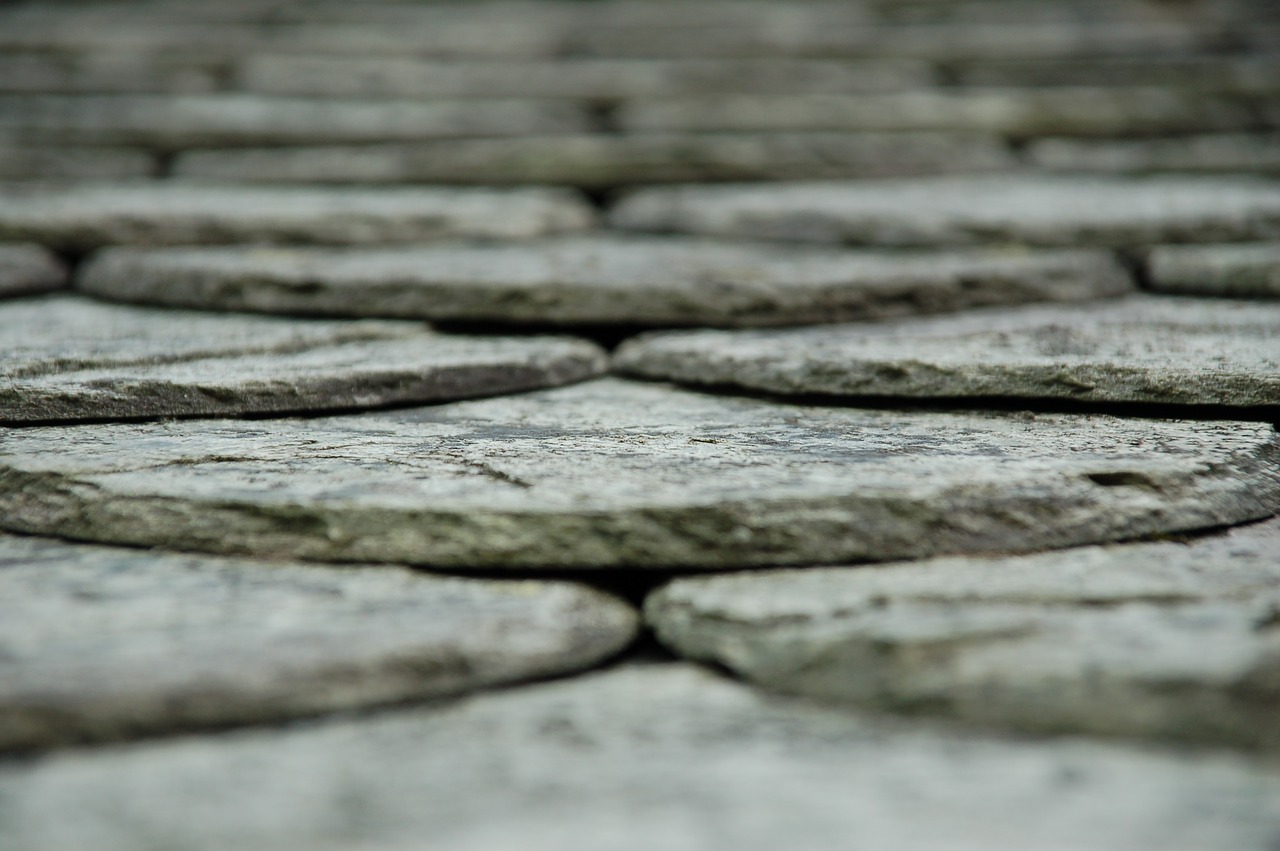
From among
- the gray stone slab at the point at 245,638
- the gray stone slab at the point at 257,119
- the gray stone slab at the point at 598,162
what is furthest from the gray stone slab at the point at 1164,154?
the gray stone slab at the point at 245,638

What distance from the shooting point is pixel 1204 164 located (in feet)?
4.62

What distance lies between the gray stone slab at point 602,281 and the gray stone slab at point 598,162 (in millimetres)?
270

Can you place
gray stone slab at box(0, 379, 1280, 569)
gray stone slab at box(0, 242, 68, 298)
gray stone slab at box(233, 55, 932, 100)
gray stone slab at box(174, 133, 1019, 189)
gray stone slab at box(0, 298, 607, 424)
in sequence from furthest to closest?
gray stone slab at box(233, 55, 932, 100) → gray stone slab at box(174, 133, 1019, 189) → gray stone slab at box(0, 242, 68, 298) → gray stone slab at box(0, 298, 607, 424) → gray stone slab at box(0, 379, 1280, 569)

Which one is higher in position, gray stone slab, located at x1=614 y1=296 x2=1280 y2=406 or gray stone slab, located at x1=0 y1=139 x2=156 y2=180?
gray stone slab, located at x1=0 y1=139 x2=156 y2=180

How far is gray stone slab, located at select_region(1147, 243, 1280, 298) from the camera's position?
3.41 ft

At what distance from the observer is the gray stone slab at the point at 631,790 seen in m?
0.38

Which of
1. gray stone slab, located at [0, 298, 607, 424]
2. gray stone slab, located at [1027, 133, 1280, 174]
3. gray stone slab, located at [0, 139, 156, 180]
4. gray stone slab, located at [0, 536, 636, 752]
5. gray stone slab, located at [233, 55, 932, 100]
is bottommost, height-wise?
gray stone slab, located at [0, 536, 636, 752]

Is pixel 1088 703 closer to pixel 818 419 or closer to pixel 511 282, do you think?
pixel 818 419

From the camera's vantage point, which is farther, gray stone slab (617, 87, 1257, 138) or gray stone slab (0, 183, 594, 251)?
gray stone slab (617, 87, 1257, 138)

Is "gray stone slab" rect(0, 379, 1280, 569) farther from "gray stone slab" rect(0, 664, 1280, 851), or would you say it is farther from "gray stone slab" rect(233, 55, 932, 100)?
"gray stone slab" rect(233, 55, 932, 100)

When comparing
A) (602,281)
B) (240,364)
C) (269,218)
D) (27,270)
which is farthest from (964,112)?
(27,270)

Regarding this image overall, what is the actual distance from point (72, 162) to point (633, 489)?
117cm

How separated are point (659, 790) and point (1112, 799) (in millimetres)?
172

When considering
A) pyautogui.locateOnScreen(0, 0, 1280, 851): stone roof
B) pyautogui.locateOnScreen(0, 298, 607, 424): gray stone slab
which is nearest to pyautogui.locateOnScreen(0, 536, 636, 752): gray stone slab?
pyautogui.locateOnScreen(0, 0, 1280, 851): stone roof
